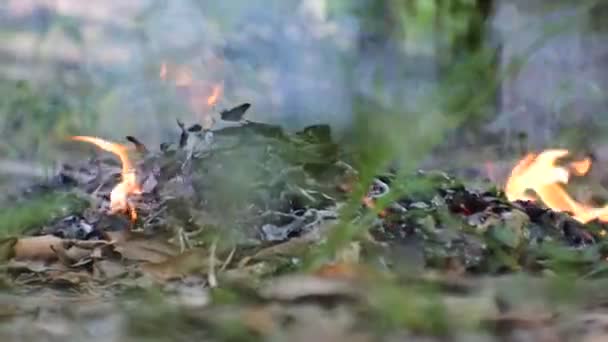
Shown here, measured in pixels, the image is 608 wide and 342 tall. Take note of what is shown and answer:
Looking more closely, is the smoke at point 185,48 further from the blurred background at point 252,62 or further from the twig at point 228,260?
the twig at point 228,260

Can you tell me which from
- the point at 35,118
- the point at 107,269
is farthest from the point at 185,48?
the point at 107,269

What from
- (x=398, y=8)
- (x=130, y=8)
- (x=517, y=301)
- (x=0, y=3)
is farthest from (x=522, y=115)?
(x=517, y=301)

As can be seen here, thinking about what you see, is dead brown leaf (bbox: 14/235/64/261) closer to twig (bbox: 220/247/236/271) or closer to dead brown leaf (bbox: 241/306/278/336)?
twig (bbox: 220/247/236/271)

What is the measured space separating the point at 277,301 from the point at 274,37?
127 cm

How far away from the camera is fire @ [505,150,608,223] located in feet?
4.80

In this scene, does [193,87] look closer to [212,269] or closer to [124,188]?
[124,188]

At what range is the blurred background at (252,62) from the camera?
1.92 m

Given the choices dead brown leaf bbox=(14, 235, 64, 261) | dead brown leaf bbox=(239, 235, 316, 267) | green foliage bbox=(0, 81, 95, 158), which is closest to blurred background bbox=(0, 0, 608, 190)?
green foliage bbox=(0, 81, 95, 158)

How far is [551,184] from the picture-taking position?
1.54 m

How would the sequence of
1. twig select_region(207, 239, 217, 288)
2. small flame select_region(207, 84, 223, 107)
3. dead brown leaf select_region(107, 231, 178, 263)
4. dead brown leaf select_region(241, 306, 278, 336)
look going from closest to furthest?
dead brown leaf select_region(241, 306, 278, 336) < twig select_region(207, 239, 217, 288) < dead brown leaf select_region(107, 231, 178, 263) < small flame select_region(207, 84, 223, 107)

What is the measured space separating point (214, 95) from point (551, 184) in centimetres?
65

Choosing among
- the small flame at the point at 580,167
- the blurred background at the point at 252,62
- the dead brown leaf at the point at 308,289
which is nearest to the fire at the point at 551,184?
the small flame at the point at 580,167

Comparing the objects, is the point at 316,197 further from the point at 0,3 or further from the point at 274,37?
the point at 0,3

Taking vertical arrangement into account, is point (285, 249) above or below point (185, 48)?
below
